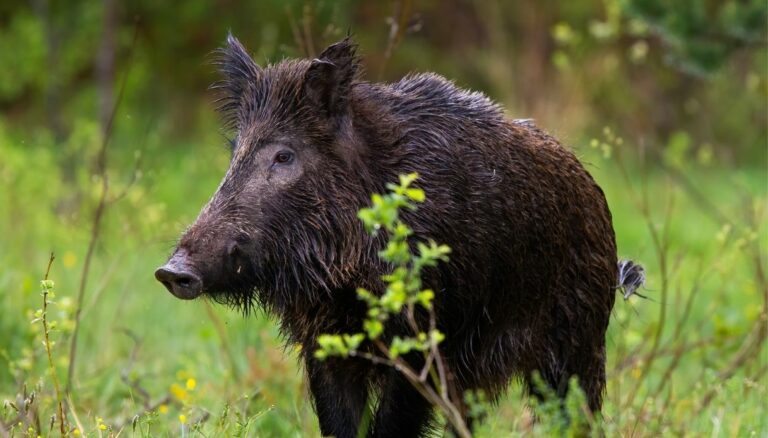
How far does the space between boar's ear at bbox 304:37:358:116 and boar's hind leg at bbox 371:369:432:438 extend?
854mm

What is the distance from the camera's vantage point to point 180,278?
3.45 m

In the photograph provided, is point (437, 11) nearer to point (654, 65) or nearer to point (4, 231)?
point (654, 65)

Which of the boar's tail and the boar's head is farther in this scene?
the boar's tail

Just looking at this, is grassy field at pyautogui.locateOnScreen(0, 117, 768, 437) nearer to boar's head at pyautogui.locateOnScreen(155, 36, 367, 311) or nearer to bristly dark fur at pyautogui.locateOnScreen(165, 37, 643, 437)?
bristly dark fur at pyautogui.locateOnScreen(165, 37, 643, 437)

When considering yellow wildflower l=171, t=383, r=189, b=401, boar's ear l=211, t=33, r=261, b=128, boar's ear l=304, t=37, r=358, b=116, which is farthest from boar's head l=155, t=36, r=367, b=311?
yellow wildflower l=171, t=383, r=189, b=401

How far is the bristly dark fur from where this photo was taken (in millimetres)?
3816

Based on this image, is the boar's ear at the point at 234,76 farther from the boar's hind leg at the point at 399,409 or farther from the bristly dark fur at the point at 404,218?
the boar's hind leg at the point at 399,409

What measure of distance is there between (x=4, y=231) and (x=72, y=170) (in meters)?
2.33

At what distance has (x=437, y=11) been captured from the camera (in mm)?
19250

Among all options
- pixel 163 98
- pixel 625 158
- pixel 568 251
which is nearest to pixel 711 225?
pixel 625 158

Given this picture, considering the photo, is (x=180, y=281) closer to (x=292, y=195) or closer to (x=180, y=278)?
(x=180, y=278)

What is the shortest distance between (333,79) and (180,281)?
86 centimetres

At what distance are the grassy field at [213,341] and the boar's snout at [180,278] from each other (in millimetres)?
413

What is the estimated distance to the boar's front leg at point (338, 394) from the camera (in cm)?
402
